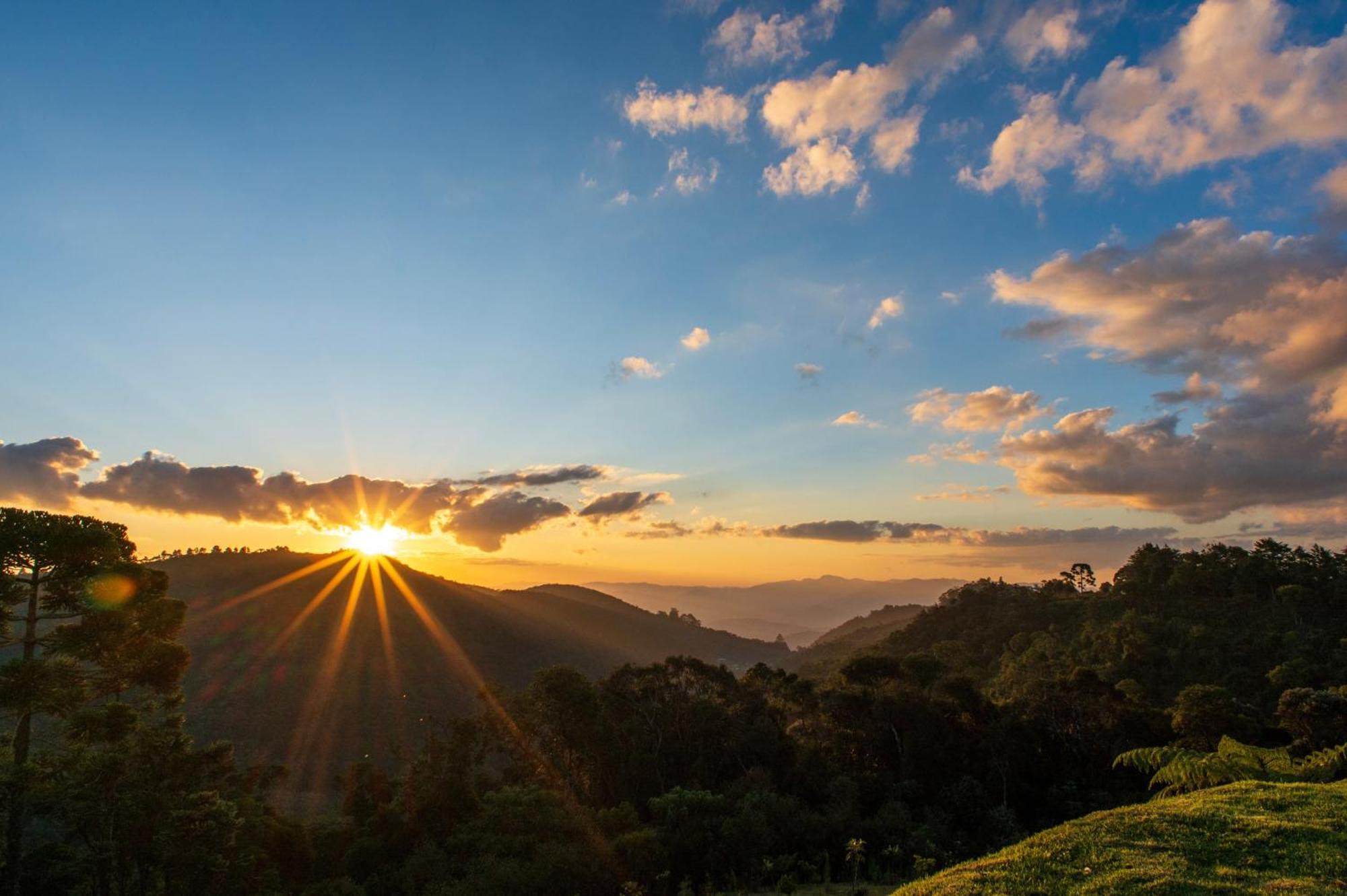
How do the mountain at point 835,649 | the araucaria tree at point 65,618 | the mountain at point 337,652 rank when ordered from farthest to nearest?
1. the mountain at point 835,649
2. the mountain at point 337,652
3. the araucaria tree at point 65,618

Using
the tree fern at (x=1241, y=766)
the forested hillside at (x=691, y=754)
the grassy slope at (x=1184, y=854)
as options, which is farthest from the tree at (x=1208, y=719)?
the grassy slope at (x=1184, y=854)

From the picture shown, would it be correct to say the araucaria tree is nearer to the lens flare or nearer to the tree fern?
the lens flare

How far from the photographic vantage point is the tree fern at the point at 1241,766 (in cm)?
1766

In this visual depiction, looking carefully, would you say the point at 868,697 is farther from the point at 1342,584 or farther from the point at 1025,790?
the point at 1342,584

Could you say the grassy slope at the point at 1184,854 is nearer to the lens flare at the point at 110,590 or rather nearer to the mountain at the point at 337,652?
the lens flare at the point at 110,590

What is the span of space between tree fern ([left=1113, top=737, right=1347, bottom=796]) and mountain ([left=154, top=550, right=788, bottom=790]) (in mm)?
54573

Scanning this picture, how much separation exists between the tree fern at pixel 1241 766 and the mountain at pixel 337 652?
2149 inches

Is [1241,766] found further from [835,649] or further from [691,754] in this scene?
[835,649]

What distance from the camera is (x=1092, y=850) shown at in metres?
10.9

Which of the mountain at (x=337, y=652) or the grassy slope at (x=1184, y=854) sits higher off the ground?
the grassy slope at (x=1184, y=854)

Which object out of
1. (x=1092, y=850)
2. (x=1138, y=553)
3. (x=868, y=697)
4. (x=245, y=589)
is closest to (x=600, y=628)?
(x=245, y=589)

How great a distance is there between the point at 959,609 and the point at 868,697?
7315 cm

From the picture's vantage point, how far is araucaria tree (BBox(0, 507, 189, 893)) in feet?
61.7

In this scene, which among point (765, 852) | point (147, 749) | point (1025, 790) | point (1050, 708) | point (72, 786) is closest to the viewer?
point (72, 786)
